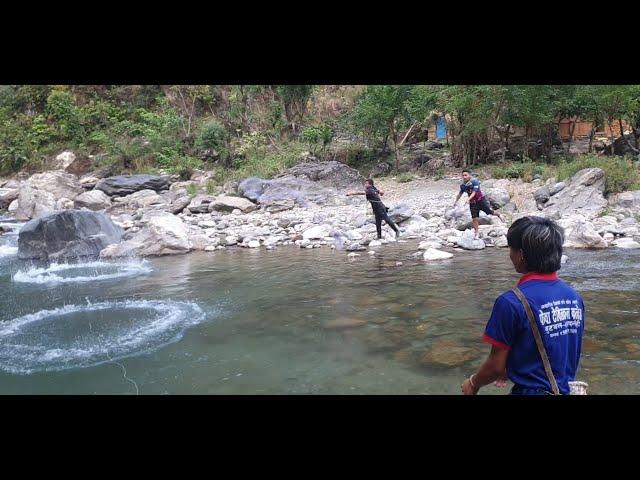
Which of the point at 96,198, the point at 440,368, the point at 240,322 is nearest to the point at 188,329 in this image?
the point at 240,322

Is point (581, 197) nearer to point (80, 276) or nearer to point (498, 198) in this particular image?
point (498, 198)

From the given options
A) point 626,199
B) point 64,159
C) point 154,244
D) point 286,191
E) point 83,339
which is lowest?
point 83,339

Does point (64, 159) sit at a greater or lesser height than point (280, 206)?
greater

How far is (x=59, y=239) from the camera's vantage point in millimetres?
12055

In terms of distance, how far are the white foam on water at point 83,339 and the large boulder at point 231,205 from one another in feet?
32.8

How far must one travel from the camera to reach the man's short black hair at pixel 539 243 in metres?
2.05

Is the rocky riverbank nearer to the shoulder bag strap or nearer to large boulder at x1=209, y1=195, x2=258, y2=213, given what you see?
large boulder at x1=209, y1=195, x2=258, y2=213

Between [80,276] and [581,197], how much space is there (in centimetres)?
1278

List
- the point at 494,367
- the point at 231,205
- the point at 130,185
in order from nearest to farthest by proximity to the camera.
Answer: the point at 494,367 → the point at 231,205 → the point at 130,185

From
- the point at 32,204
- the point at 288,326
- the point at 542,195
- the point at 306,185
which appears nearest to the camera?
the point at 288,326

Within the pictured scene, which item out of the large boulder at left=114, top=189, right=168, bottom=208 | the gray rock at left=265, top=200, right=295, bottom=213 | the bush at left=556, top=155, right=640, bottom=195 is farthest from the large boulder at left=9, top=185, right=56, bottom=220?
the bush at left=556, top=155, right=640, bottom=195

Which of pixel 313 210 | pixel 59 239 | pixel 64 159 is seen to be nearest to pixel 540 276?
pixel 59 239

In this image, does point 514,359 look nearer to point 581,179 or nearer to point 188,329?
point 188,329
